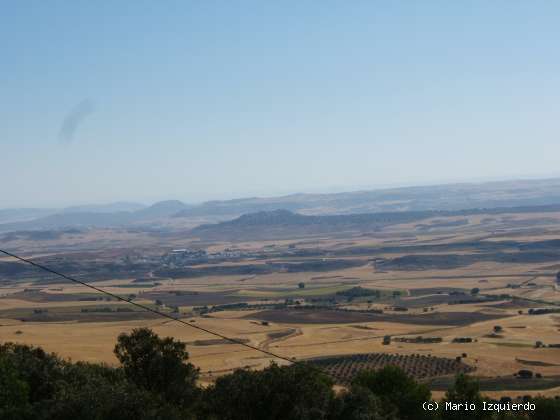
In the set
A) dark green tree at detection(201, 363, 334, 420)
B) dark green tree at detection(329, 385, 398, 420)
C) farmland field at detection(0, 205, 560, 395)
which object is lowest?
farmland field at detection(0, 205, 560, 395)

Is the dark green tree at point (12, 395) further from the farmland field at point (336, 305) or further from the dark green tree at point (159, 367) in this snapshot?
the farmland field at point (336, 305)

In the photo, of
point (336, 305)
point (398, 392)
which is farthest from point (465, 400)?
point (336, 305)

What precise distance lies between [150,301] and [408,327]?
40.2 meters

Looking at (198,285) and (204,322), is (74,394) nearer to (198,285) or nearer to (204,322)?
(204,322)

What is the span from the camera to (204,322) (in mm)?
79812

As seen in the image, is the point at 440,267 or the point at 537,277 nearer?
the point at 537,277

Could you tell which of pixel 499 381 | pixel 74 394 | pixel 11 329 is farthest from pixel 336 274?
pixel 74 394

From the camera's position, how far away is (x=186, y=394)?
91.7 feet

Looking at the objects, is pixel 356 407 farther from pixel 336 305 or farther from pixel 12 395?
pixel 336 305

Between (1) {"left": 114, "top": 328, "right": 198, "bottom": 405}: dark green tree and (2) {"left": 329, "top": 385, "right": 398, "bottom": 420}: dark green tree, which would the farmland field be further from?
(2) {"left": 329, "top": 385, "right": 398, "bottom": 420}: dark green tree

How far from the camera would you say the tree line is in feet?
75.8

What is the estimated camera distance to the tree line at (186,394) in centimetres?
2311

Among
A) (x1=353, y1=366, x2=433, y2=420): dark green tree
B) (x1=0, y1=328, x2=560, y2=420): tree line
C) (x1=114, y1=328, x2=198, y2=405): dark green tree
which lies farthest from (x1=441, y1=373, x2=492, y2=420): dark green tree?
(x1=114, y1=328, x2=198, y2=405): dark green tree

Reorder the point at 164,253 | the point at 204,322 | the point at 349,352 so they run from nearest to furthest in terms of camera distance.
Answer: the point at 349,352 → the point at 204,322 → the point at 164,253
